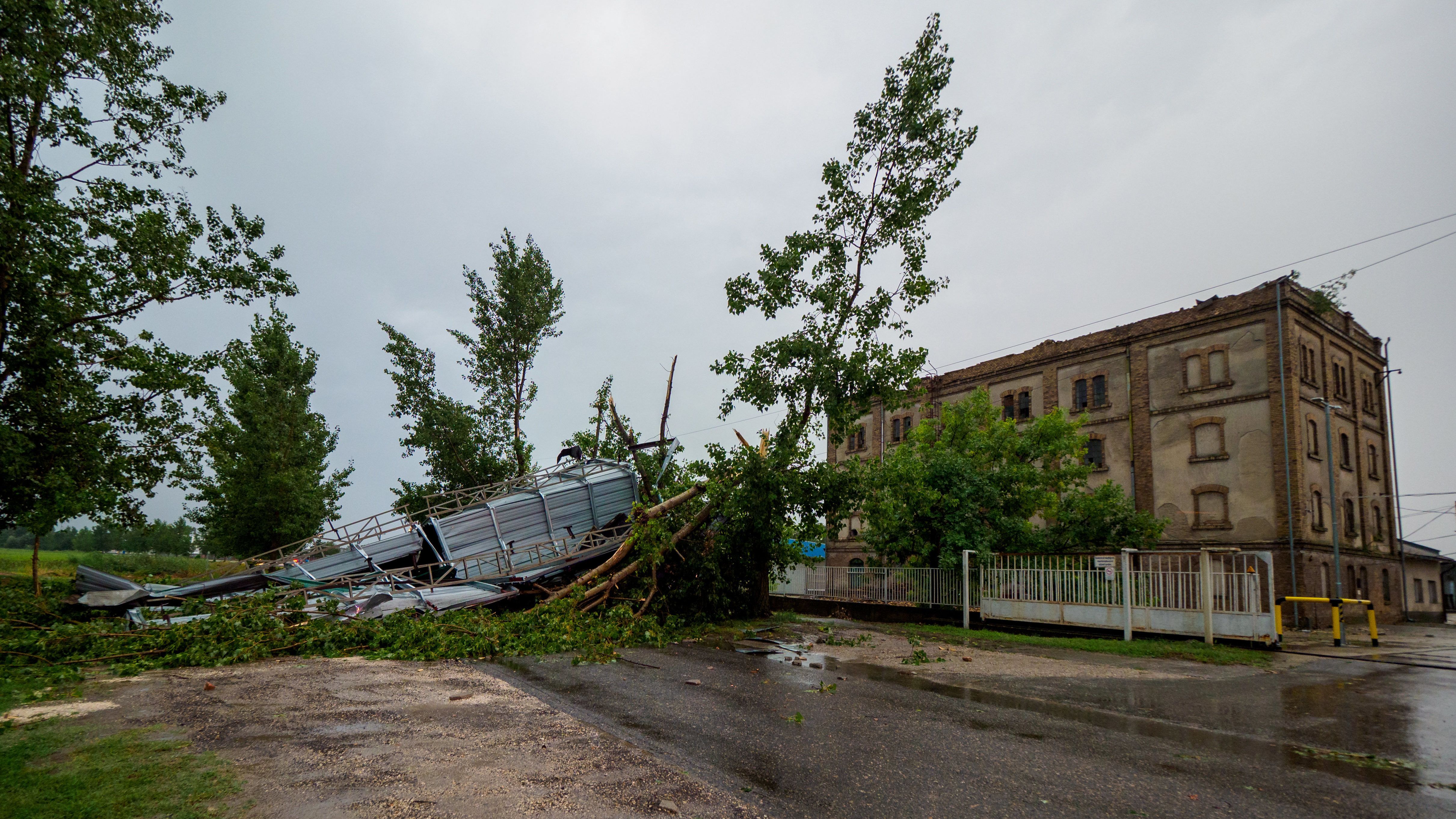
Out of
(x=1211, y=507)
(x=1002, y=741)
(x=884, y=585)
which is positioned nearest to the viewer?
(x=1002, y=741)

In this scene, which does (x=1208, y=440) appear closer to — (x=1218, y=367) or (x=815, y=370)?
(x=1218, y=367)

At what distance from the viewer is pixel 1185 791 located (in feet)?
16.5

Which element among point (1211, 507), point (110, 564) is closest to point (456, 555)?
point (110, 564)

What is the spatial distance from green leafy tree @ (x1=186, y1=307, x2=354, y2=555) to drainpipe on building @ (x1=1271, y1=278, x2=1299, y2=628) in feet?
128

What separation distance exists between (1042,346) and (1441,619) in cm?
2322

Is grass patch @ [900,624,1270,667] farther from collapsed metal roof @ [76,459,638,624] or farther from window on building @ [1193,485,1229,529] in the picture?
window on building @ [1193,485,1229,529]

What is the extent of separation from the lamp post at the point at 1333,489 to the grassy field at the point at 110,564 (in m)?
35.2

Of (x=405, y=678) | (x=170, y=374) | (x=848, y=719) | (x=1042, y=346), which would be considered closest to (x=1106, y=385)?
(x=1042, y=346)

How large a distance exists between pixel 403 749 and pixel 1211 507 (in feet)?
100.0

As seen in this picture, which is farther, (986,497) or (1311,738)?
(986,497)

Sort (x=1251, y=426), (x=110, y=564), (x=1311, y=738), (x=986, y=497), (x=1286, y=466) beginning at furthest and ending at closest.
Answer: (x=110, y=564) < (x=1251, y=426) < (x=1286, y=466) < (x=986, y=497) < (x=1311, y=738)

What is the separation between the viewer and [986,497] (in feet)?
66.8

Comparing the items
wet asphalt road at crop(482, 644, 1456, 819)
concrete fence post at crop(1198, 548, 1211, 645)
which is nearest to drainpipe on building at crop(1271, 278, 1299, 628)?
concrete fence post at crop(1198, 548, 1211, 645)

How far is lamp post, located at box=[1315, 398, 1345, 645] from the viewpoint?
79.8 feet
